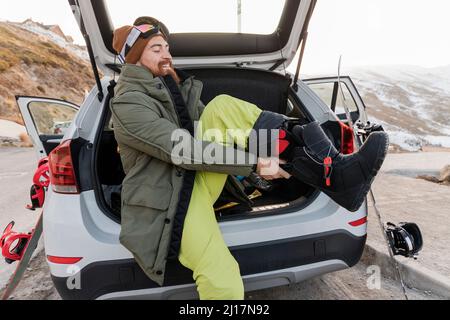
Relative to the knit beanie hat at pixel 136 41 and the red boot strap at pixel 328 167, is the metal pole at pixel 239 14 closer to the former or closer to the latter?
the knit beanie hat at pixel 136 41

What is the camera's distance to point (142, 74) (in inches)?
67.1

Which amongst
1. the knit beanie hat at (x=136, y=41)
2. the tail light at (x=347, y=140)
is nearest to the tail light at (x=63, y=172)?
the knit beanie hat at (x=136, y=41)

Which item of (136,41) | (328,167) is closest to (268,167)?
(328,167)

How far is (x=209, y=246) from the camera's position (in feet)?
5.12

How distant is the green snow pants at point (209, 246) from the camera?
4.97 ft

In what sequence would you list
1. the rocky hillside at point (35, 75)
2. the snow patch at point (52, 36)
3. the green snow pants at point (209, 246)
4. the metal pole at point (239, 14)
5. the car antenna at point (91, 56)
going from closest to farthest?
the green snow pants at point (209, 246) < the car antenna at point (91, 56) < the metal pole at point (239, 14) < the rocky hillside at point (35, 75) < the snow patch at point (52, 36)

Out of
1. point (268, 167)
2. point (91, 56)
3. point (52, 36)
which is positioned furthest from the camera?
point (52, 36)

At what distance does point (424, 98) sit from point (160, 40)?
72.5 meters

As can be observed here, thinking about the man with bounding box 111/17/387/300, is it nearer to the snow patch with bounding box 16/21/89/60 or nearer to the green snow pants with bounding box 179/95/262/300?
the green snow pants with bounding box 179/95/262/300

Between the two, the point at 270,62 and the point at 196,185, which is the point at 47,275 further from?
the point at 270,62

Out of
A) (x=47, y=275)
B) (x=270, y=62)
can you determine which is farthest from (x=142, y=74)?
(x=47, y=275)

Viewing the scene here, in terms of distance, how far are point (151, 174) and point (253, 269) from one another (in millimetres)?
751

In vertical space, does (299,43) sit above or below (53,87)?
above

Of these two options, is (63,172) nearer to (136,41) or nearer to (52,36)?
(136,41)
